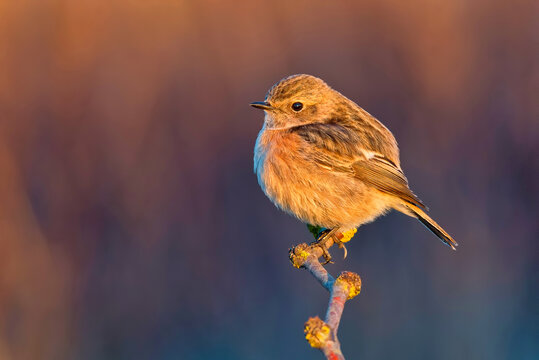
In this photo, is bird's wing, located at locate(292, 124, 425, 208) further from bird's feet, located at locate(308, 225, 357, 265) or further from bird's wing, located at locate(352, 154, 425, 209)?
bird's feet, located at locate(308, 225, 357, 265)

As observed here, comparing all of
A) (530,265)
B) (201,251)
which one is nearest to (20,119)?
(201,251)

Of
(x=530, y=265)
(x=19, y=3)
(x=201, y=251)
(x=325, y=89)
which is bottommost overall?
(x=530, y=265)

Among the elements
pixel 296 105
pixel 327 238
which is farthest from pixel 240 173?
pixel 327 238

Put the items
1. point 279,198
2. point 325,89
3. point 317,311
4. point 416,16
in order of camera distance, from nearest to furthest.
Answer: point 279,198 < point 325,89 < point 317,311 < point 416,16

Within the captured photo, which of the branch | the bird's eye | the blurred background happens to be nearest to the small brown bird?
the bird's eye

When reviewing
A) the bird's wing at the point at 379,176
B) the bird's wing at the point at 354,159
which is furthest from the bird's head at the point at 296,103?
the bird's wing at the point at 379,176

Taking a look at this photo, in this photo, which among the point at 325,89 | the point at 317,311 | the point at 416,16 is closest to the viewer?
the point at 325,89

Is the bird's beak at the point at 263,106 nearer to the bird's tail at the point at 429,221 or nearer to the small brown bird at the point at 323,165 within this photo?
the small brown bird at the point at 323,165

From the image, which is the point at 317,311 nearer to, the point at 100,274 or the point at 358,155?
the point at 100,274
